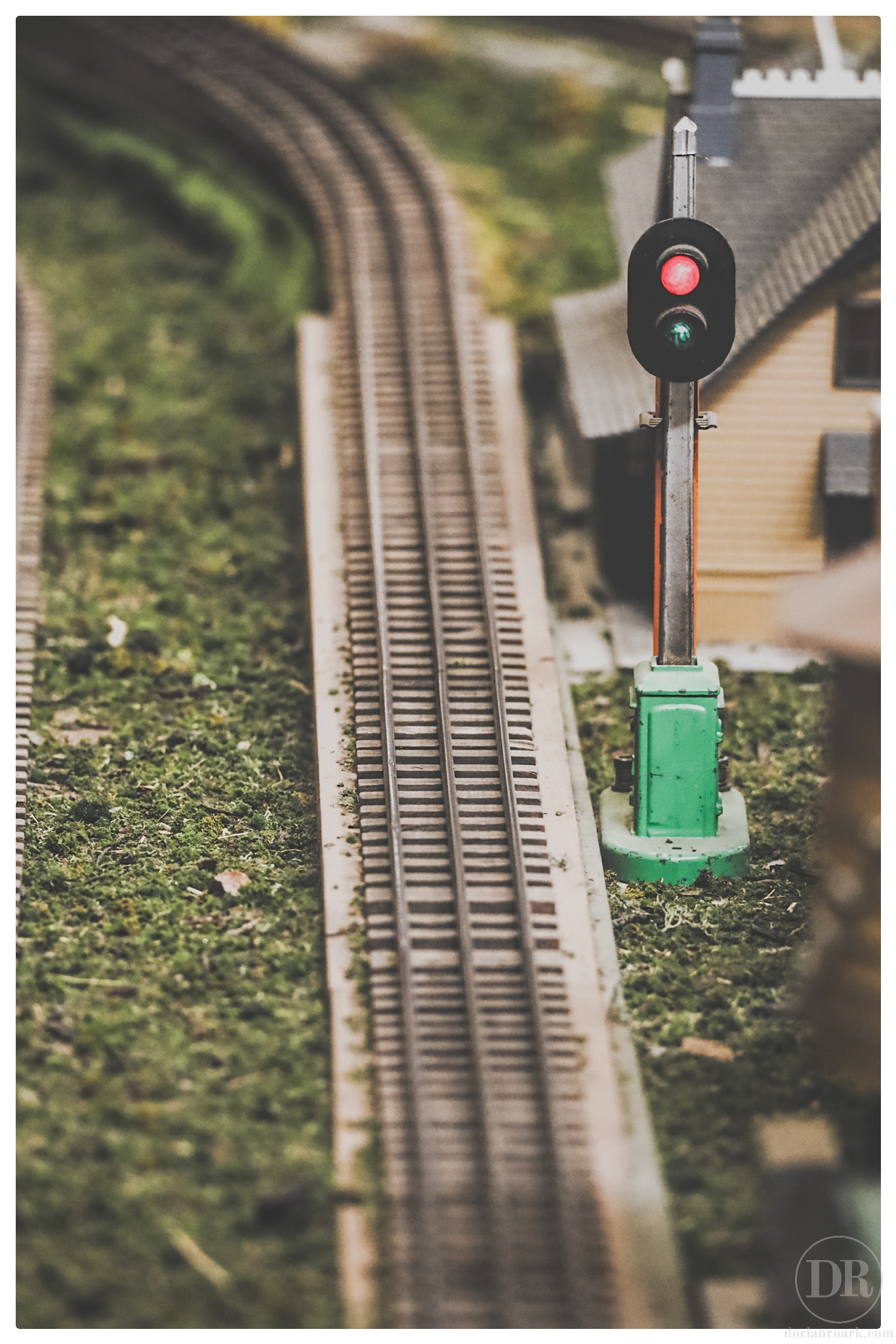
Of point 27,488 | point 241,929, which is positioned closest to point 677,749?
point 241,929

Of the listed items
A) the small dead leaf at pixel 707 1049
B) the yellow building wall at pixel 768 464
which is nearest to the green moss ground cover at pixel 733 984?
the small dead leaf at pixel 707 1049

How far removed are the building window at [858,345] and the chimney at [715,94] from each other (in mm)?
2212

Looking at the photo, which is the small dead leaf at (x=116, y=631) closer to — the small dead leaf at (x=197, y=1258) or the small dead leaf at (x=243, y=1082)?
the small dead leaf at (x=243, y=1082)

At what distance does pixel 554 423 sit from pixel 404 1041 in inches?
416

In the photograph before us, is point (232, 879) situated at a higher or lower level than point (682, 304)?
lower

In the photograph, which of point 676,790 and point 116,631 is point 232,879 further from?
point 116,631

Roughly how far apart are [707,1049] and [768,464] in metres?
6.79

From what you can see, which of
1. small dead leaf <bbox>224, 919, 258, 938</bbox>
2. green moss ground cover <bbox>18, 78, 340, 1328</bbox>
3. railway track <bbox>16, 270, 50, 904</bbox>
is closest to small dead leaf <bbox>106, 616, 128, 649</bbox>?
green moss ground cover <bbox>18, 78, 340, 1328</bbox>

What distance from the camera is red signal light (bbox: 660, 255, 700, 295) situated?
11289 mm

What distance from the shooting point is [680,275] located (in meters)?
11.3

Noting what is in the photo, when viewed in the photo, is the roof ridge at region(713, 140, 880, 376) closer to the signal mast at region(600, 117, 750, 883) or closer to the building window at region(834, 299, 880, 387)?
the building window at region(834, 299, 880, 387)

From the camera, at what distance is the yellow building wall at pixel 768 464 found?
51.1 feet

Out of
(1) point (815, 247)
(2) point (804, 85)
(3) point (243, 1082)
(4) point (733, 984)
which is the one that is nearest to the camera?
(3) point (243, 1082)

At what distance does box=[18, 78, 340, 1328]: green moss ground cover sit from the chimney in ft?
19.8
